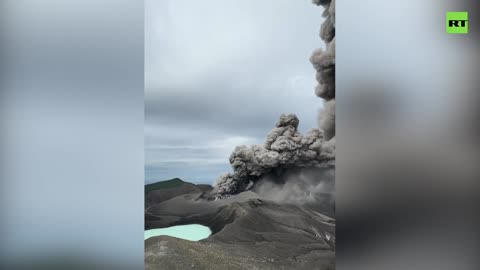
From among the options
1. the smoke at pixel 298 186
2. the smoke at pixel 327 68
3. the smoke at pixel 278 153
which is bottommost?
the smoke at pixel 298 186

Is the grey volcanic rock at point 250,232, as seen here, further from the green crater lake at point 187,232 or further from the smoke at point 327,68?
the smoke at point 327,68

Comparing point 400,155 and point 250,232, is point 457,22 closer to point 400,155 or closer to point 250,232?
point 400,155

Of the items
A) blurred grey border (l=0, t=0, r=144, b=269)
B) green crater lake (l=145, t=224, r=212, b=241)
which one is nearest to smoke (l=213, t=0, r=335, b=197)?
green crater lake (l=145, t=224, r=212, b=241)

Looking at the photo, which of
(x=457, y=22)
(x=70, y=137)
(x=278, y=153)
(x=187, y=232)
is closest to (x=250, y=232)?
(x=187, y=232)

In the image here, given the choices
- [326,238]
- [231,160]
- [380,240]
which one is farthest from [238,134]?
[380,240]

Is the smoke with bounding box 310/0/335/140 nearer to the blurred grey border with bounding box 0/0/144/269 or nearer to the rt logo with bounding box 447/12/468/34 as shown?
the rt logo with bounding box 447/12/468/34

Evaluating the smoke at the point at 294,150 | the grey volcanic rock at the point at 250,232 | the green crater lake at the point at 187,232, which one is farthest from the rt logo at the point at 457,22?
the green crater lake at the point at 187,232
